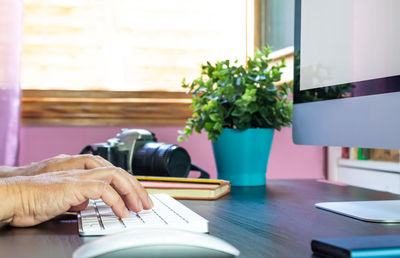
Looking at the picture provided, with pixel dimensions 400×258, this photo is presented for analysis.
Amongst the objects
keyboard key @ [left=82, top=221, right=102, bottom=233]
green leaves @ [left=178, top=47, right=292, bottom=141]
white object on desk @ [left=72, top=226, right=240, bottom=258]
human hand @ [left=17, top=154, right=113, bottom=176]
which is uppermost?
green leaves @ [left=178, top=47, right=292, bottom=141]

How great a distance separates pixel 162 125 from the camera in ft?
6.76

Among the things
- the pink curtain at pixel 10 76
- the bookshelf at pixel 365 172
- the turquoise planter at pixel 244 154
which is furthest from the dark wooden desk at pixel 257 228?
the pink curtain at pixel 10 76

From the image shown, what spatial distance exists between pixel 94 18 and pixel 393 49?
4.64 feet

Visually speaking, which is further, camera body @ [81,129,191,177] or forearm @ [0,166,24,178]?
camera body @ [81,129,191,177]

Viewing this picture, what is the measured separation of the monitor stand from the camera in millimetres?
745

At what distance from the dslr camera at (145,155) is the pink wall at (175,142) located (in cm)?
53

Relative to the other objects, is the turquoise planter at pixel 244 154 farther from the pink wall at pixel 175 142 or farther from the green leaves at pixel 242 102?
the pink wall at pixel 175 142

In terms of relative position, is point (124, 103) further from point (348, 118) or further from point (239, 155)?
point (348, 118)

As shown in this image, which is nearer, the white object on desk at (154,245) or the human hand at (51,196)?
the white object on desk at (154,245)

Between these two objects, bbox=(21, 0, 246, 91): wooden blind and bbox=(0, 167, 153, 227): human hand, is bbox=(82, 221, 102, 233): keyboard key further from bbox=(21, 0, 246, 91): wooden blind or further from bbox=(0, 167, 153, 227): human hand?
bbox=(21, 0, 246, 91): wooden blind

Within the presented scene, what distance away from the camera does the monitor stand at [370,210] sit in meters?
0.74

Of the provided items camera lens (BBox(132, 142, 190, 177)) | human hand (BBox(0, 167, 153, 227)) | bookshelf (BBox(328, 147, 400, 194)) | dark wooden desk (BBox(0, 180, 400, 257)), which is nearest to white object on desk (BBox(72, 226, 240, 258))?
dark wooden desk (BBox(0, 180, 400, 257))

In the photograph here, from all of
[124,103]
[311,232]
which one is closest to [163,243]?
[311,232]

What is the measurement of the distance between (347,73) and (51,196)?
0.52 meters
